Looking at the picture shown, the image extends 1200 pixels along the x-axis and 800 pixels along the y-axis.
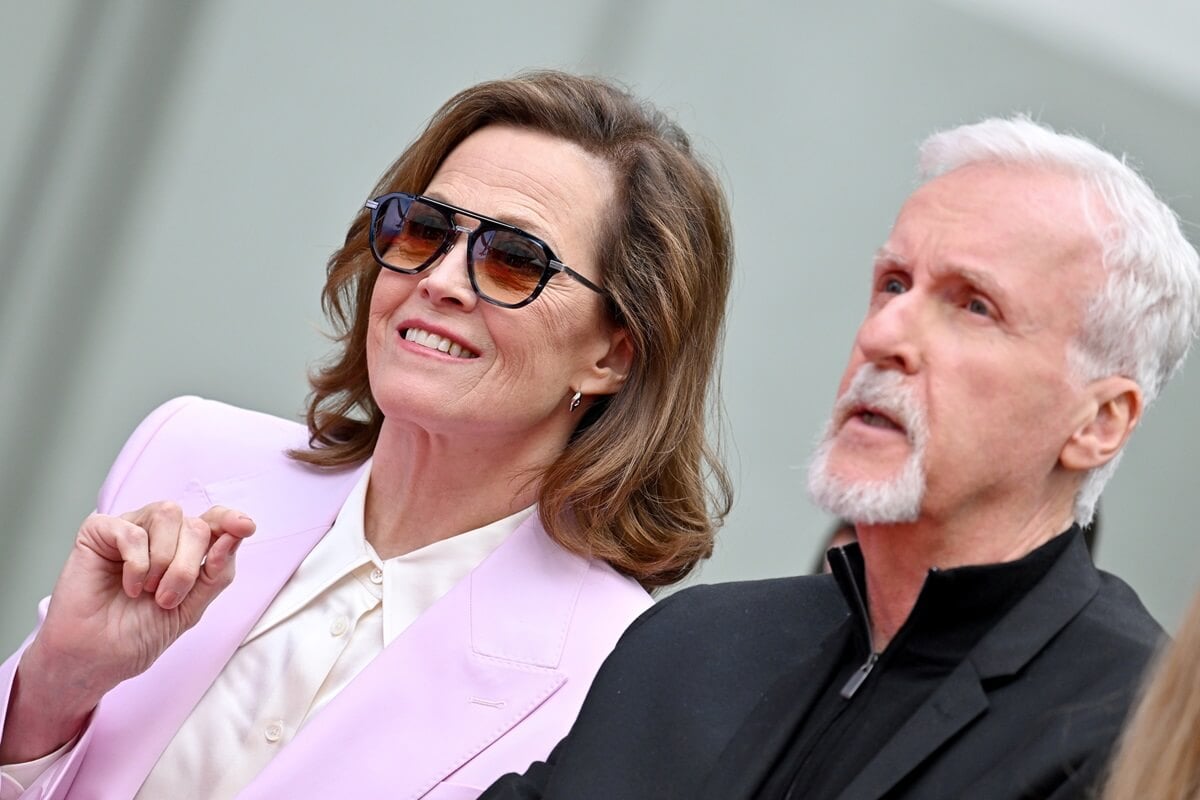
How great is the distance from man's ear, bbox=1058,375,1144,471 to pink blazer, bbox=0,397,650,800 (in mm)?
1017

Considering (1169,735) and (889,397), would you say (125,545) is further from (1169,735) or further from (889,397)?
(1169,735)

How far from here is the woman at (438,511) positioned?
8.75ft

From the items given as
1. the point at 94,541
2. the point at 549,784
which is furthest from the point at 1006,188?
the point at 94,541

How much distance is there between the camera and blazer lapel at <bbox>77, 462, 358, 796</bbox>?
9.03 ft

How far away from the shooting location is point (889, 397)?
208 centimetres

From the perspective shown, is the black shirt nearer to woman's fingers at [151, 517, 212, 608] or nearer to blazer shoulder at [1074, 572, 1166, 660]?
blazer shoulder at [1074, 572, 1166, 660]

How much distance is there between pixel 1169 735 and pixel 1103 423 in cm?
63

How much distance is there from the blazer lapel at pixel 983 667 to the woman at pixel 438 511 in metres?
0.89

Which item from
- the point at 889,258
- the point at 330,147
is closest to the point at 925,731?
the point at 889,258

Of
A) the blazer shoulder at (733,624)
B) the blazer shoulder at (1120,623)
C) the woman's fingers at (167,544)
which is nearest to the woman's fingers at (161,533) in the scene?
the woman's fingers at (167,544)

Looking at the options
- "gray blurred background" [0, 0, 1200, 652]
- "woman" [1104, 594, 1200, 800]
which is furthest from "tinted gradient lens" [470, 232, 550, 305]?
"gray blurred background" [0, 0, 1200, 652]

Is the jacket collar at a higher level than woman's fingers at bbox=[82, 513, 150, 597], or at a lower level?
higher

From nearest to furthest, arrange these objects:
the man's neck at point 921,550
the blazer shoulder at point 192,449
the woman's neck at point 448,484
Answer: the man's neck at point 921,550, the woman's neck at point 448,484, the blazer shoulder at point 192,449

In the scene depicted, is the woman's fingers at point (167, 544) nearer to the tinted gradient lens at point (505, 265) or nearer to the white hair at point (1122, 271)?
the tinted gradient lens at point (505, 265)
